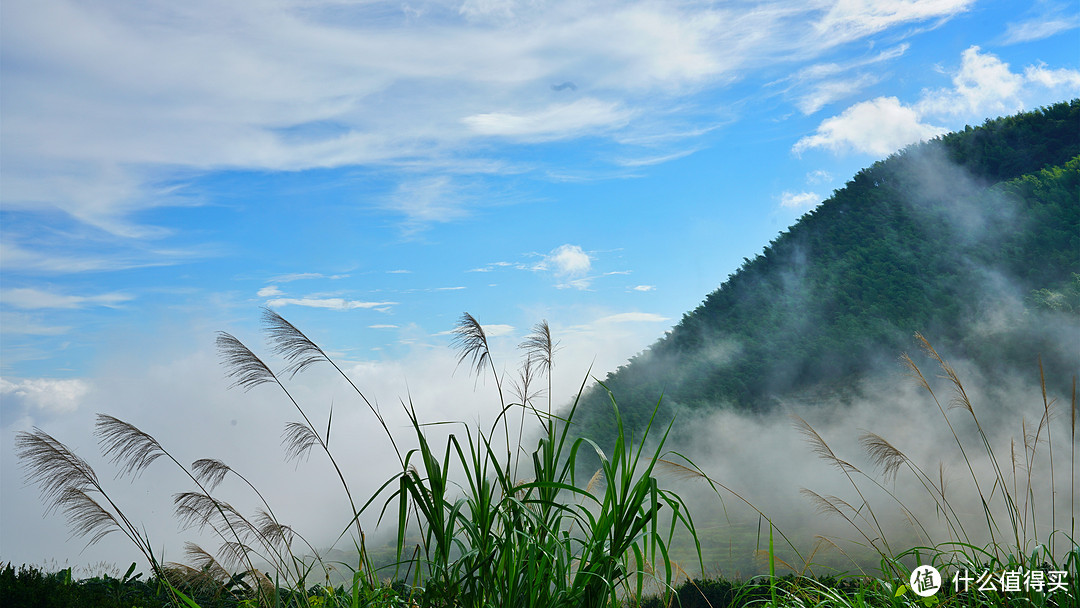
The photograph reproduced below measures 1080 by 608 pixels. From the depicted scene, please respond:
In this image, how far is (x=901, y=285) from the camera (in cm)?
1263

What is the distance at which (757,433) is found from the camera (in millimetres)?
11062

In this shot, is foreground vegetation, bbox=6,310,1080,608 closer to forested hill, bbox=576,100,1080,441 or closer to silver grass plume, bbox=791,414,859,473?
silver grass plume, bbox=791,414,859,473

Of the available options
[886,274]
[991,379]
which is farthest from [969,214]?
[991,379]

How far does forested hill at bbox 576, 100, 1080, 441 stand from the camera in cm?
1119

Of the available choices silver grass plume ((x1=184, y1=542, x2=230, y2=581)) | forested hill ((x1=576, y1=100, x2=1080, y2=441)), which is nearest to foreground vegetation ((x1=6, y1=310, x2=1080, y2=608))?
silver grass plume ((x1=184, y1=542, x2=230, y2=581))

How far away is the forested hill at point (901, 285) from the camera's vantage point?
11.2 meters

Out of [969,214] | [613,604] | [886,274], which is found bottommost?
[613,604]

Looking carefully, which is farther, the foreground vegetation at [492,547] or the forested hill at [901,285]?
the forested hill at [901,285]

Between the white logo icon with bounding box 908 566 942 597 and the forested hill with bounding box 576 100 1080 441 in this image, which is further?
the forested hill with bounding box 576 100 1080 441

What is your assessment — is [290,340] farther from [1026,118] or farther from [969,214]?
[1026,118]

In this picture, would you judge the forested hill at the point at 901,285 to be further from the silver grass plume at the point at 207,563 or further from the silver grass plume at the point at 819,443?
the silver grass plume at the point at 207,563

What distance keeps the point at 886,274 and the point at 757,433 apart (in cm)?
432

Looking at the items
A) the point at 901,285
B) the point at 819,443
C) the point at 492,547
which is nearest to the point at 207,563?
the point at 492,547

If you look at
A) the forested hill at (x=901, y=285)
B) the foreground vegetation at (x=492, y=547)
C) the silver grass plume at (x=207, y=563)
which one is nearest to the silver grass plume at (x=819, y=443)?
the foreground vegetation at (x=492, y=547)
